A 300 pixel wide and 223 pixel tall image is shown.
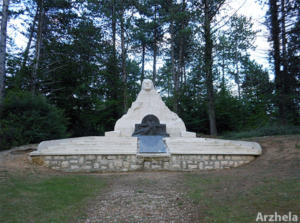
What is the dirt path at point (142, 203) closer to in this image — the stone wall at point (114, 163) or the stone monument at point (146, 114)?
the stone wall at point (114, 163)

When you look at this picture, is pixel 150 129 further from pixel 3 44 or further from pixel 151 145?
pixel 3 44

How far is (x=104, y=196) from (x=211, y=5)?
1445 centimetres

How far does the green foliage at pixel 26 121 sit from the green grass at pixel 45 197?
16.3ft

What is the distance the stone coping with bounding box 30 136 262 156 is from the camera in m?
7.41

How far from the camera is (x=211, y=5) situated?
1578cm

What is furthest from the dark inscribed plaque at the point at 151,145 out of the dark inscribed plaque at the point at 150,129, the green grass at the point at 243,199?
the green grass at the point at 243,199

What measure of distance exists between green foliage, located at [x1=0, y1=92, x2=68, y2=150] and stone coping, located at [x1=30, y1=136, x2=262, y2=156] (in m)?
3.15

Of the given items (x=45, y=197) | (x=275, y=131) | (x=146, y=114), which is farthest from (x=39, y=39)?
(x=275, y=131)

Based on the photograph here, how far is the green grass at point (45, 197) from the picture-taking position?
362 cm

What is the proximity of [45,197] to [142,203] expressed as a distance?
1705 millimetres

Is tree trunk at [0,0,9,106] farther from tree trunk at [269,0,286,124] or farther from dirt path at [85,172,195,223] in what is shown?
tree trunk at [269,0,286,124]

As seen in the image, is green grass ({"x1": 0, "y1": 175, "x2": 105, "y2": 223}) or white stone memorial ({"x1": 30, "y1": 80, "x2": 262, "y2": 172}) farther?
white stone memorial ({"x1": 30, "y1": 80, "x2": 262, "y2": 172})

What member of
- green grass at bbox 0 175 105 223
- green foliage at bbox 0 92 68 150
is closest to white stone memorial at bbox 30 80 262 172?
green grass at bbox 0 175 105 223

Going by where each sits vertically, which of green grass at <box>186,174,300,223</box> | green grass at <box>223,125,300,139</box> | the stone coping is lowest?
→ green grass at <box>186,174,300,223</box>
